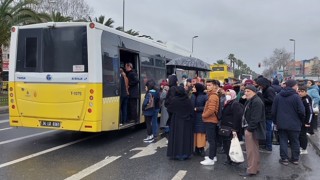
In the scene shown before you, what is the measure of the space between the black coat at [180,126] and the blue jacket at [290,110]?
1910 millimetres

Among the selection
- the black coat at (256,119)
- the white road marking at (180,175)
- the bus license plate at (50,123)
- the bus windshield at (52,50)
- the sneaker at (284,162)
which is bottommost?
the white road marking at (180,175)

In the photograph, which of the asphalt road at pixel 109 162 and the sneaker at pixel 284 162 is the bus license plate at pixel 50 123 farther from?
the sneaker at pixel 284 162

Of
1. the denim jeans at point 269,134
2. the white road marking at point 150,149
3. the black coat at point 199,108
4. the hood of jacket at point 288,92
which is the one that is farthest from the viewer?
the denim jeans at point 269,134

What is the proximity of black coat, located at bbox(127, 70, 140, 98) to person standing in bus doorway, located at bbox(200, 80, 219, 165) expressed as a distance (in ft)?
11.6

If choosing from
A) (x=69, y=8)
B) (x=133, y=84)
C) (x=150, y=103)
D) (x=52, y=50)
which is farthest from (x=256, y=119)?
(x=69, y=8)

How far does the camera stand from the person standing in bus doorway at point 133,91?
11078 millimetres

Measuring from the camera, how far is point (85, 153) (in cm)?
886

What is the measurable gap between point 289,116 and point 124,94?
4822mm

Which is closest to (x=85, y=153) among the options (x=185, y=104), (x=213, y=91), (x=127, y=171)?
(x=127, y=171)

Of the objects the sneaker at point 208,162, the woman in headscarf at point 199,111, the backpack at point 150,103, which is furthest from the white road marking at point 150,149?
the sneaker at point 208,162

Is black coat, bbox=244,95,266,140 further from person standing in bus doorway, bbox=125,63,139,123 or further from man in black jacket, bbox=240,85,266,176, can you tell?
person standing in bus doorway, bbox=125,63,139,123

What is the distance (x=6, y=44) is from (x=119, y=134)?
54.2ft

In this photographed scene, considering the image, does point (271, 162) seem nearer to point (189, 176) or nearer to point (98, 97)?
point (189, 176)

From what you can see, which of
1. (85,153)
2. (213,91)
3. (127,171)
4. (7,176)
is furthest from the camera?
(85,153)
